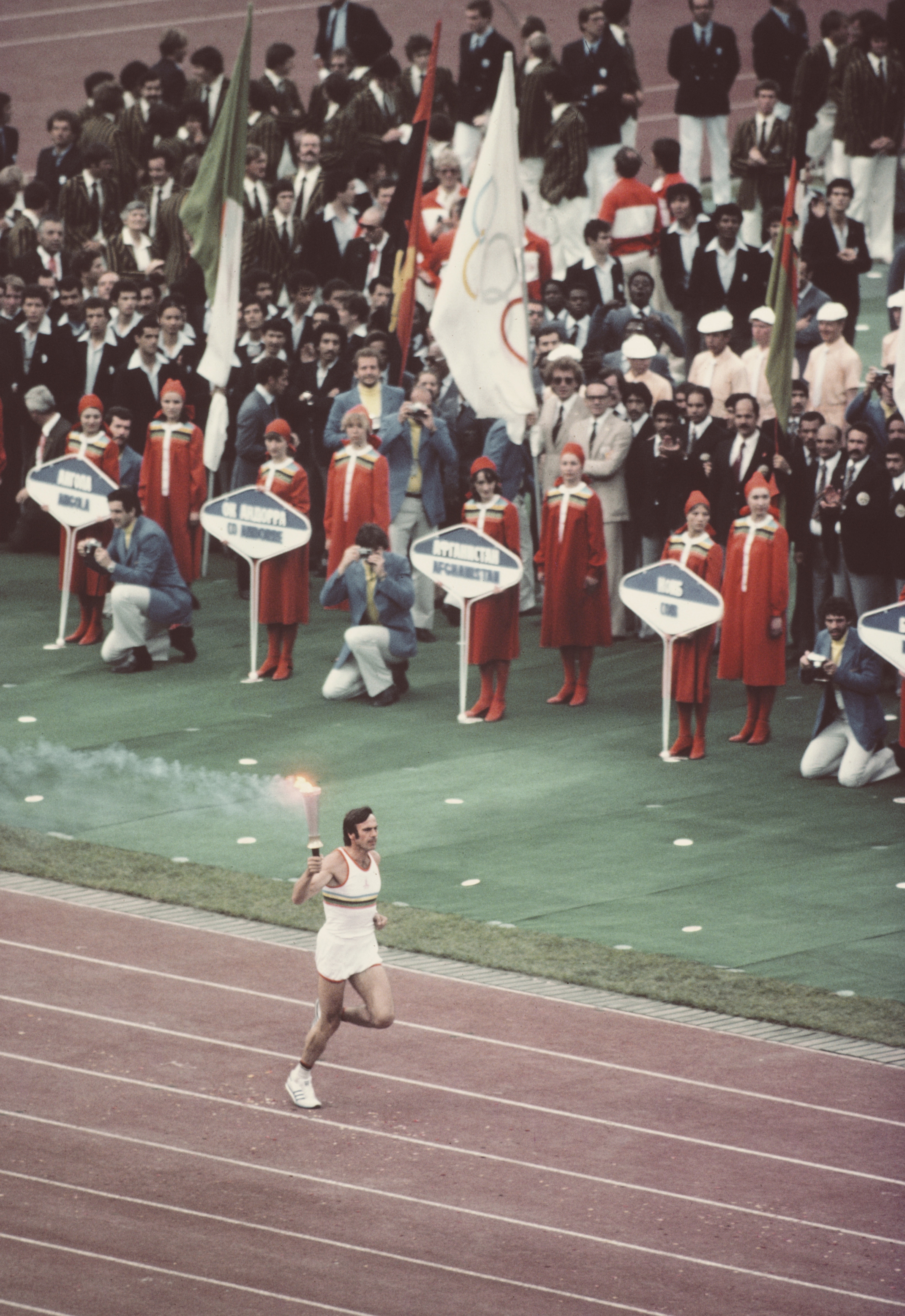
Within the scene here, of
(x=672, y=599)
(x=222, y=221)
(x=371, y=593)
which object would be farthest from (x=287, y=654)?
(x=222, y=221)

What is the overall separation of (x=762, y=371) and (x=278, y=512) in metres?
4.19

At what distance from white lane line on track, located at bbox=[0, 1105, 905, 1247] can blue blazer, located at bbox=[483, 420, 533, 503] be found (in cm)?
863

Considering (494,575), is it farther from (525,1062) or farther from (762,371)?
(525,1062)

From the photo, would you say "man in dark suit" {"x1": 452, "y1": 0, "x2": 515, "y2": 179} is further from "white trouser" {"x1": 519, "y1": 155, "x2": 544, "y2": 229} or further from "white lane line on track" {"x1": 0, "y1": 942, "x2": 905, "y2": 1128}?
"white lane line on track" {"x1": 0, "y1": 942, "x2": 905, "y2": 1128}

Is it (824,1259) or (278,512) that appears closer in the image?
(824,1259)

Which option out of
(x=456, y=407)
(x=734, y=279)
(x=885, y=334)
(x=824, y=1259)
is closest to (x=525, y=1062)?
(x=824, y=1259)

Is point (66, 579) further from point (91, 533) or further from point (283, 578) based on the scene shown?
point (283, 578)

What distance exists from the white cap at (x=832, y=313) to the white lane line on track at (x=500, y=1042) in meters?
8.39

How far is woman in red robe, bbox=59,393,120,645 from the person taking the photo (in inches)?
762

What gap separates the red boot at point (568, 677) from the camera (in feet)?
57.8

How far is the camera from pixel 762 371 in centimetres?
1950

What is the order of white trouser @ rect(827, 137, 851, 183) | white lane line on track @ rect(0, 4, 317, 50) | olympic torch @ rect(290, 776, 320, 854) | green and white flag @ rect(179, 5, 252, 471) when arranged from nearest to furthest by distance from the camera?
olympic torch @ rect(290, 776, 320, 854)
green and white flag @ rect(179, 5, 252, 471)
white trouser @ rect(827, 137, 851, 183)
white lane line on track @ rect(0, 4, 317, 50)

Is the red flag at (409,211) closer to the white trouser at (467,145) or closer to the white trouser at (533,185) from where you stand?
the white trouser at (533,185)

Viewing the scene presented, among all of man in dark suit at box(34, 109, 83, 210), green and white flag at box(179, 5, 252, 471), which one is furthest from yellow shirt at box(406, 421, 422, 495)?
man in dark suit at box(34, 109, 83, 210)
